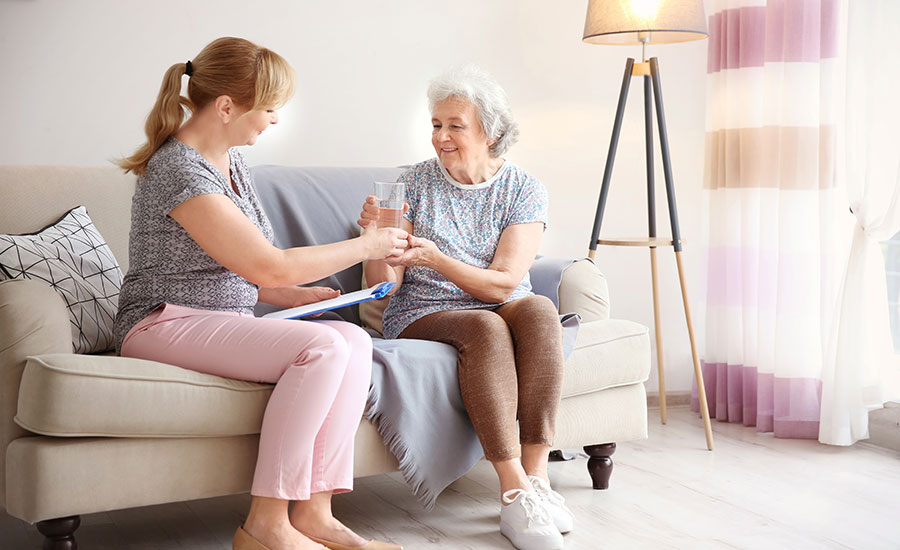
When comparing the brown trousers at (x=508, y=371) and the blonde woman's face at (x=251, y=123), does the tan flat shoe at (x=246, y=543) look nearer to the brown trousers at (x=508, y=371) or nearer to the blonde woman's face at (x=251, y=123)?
the brown trousers at (x=508, y=371)

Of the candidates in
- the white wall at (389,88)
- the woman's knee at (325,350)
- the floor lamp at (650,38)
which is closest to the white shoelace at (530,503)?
the woman's knee at (325,350)

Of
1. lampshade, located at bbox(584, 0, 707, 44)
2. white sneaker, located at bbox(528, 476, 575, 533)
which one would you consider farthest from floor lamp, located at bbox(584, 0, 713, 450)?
white sneaker, located at bbox(528, 476, 575, 533)

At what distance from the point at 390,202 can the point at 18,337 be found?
2.74 ft

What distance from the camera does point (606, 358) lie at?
8.00 ft

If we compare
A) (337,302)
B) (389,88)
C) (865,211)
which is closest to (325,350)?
(337,302)

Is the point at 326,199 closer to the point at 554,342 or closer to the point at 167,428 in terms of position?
the point at 554,342

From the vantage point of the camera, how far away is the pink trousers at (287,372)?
72.4 inches

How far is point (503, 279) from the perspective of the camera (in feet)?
7.82

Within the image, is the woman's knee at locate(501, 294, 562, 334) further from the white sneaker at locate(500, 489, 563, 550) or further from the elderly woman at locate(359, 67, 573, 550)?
the white sneaker at locate(500, 489, 563, 550)

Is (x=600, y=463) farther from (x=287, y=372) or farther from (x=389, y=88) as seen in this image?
(x=389, y=88)

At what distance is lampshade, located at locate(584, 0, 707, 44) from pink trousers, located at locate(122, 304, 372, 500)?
1558 mm

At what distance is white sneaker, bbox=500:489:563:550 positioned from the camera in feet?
6.77

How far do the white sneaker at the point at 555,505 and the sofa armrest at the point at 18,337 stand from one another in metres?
1.08

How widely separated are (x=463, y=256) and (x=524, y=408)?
473mm
